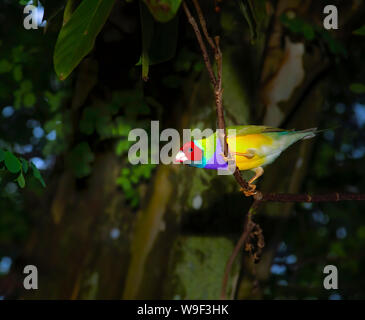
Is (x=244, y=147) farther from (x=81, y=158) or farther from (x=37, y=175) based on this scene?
(x=81, y=158)

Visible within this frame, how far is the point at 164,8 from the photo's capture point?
1.15 m

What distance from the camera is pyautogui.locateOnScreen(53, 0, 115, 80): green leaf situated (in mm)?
1343

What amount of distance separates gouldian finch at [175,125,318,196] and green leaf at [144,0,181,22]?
89 cm

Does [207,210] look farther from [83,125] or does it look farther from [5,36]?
[5,36]

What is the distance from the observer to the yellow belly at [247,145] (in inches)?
82.1

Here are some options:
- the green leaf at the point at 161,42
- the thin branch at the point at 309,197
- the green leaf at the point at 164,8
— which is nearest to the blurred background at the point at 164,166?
the thin branch at the point at 309,197

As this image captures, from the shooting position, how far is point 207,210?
3043 millimetres

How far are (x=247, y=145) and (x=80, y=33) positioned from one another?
1096mm

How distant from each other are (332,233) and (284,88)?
15.2 ft

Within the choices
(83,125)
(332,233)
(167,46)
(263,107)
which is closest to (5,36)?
(83,125)

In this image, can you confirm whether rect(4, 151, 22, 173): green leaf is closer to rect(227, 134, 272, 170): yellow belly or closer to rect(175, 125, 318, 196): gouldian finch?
rect(175, 125, 318, 196): gouldian finch

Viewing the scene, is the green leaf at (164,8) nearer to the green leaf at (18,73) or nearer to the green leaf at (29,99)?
the green leaf at (29,99)

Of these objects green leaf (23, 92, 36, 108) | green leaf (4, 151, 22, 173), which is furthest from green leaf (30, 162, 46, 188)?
green leaf (23, 92, 36, 108)

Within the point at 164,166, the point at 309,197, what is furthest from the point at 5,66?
the point at 309,197
